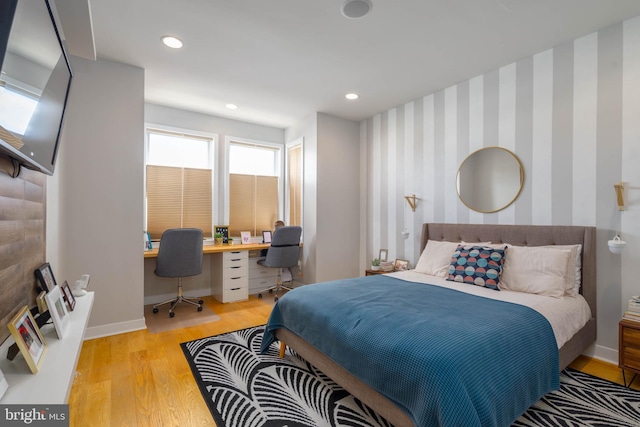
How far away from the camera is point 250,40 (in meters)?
2.61

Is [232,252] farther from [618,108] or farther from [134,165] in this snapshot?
[618,108]

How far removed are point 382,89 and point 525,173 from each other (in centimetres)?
181

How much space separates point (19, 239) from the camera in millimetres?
1497

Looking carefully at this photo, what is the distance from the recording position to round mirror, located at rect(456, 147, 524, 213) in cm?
299

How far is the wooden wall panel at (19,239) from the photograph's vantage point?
1297mm

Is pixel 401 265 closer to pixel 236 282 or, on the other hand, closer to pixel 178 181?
pixel 236 282

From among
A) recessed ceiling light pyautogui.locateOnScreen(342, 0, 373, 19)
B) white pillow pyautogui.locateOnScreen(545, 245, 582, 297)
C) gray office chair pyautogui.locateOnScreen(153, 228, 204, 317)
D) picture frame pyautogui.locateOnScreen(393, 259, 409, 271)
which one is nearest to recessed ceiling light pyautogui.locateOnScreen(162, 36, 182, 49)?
recessed ceiling light pyautogui.locateOnScreen(342, 0, 373, 19)

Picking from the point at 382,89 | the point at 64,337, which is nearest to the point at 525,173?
the point at 382,89

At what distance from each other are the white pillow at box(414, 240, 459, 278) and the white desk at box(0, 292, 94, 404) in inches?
114

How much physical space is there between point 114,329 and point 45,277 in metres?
1.54

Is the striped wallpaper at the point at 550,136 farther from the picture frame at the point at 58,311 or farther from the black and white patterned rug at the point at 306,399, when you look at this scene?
the picture frame at the point at 58,311

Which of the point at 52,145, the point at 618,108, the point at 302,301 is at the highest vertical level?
the point at 618,108

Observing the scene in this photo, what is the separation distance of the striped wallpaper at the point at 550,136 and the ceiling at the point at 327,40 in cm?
19

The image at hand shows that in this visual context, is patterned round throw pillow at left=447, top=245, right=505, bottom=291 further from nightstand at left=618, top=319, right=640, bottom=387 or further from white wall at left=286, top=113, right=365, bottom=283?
white wall at left=286, top=113, right=365, bottom=283
